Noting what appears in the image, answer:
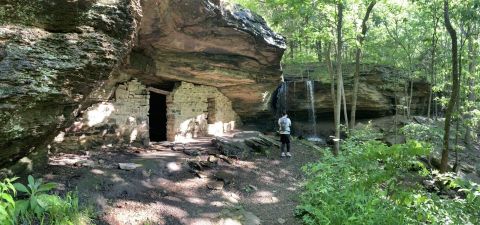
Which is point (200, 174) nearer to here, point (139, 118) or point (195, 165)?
point (195, 165)

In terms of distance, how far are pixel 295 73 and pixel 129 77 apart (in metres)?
9.13

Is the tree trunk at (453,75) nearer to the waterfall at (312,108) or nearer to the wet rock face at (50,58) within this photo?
the waterfall at (312,108)

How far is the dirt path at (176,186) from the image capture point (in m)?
5.77

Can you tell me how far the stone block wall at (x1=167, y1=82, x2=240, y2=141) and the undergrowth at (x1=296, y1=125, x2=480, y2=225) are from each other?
6228mm

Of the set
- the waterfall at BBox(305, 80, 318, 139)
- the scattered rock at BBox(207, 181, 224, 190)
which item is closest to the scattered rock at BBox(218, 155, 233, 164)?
the scattered rock at BBox(207, 181, 224, 190)

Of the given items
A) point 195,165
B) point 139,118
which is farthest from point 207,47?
point 195,165

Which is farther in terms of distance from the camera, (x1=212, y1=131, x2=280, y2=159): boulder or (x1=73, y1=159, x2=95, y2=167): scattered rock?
(x1=212, y1=131, x2=280, y2=159): boulder

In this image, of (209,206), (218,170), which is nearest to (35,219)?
(209,206)

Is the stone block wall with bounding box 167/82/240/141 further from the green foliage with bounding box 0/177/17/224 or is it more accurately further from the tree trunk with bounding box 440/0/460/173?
the green foliage with bounding box 0/177/17/224

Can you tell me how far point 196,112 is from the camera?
12680 millimetres

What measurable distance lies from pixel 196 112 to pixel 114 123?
12.2 feet

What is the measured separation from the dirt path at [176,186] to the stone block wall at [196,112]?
199 centimetres

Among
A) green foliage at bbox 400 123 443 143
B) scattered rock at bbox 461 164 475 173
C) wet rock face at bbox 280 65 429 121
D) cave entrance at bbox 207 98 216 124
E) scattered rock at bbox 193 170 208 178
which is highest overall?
wet rock face at bbox 280 65 429 121

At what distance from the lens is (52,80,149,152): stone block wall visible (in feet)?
27.0
